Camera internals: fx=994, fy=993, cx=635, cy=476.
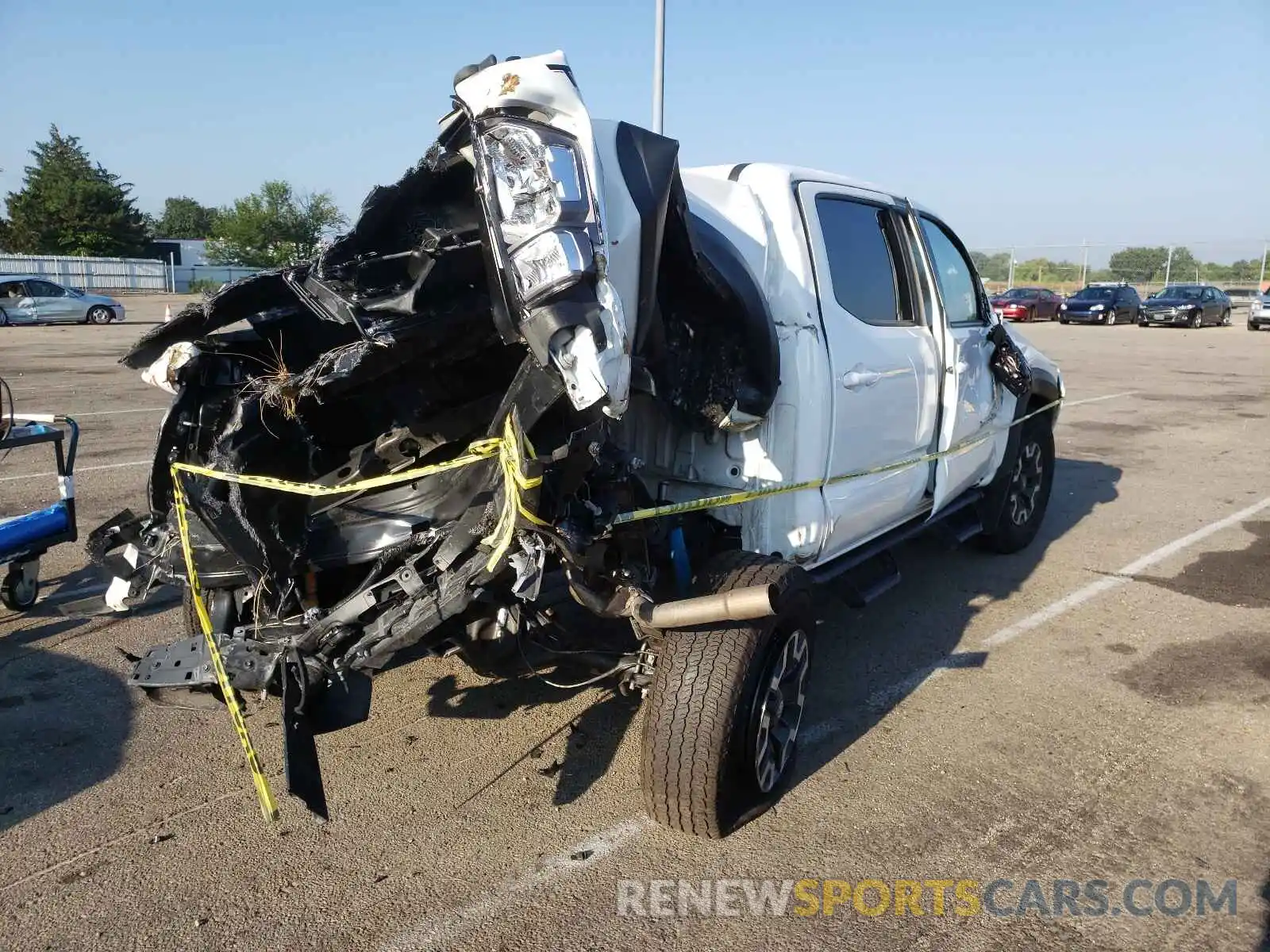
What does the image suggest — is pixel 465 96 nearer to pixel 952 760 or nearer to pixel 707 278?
pixel 707 278

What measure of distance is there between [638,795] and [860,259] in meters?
2.48

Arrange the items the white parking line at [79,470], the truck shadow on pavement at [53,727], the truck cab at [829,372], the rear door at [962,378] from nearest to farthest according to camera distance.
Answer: the truck shadow on pavement at [53,727]
the truck cab at [829,372]
the rear door at [962,378]
the white parking line at [79,470]

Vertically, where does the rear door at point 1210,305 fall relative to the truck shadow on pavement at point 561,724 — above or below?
above

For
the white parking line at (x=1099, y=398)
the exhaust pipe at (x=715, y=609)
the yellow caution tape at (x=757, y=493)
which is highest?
the yellow caution tape at (x=757, y=493)

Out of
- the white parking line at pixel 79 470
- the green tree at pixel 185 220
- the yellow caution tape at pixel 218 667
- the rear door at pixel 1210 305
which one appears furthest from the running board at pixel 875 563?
the green tree at pixel 185 220

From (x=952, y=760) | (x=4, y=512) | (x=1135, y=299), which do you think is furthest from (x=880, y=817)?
(x=1135, y=299)

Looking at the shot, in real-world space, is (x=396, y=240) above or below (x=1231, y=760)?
above

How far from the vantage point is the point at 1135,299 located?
35719 mm

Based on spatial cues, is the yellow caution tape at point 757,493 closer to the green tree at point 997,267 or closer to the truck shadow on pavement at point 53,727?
the truck shadow on pavement at point 53,727

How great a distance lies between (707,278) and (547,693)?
2.01 meters

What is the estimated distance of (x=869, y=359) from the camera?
13.8 ft

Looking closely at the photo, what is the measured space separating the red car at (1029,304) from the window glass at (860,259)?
110 ft

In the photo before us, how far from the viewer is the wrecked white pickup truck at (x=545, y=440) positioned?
2.81m

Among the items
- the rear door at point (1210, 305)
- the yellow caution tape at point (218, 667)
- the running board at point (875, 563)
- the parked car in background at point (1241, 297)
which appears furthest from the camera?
the parked car in background at point (1241, 297)
